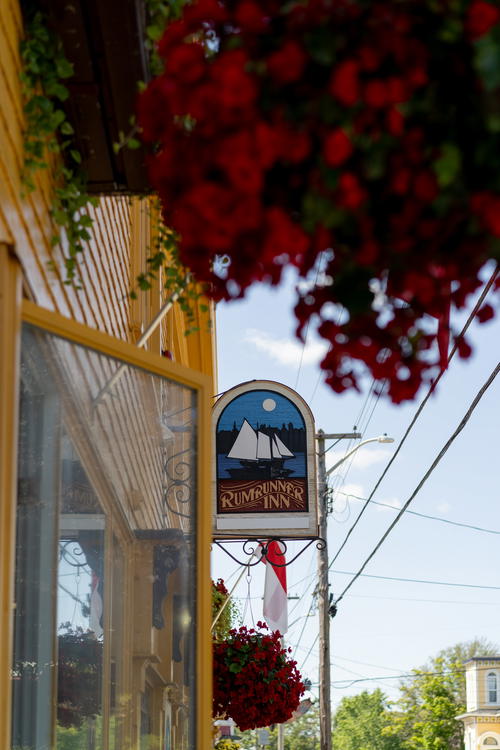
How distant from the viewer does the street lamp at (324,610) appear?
55.7 ft

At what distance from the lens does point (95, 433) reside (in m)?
4.17

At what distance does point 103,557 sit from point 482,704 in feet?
187

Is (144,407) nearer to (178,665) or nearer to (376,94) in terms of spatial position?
(178,665)

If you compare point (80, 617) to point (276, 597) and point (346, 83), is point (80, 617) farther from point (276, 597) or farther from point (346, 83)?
point (276, 597)

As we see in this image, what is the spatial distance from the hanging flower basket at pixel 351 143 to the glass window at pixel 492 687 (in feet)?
195

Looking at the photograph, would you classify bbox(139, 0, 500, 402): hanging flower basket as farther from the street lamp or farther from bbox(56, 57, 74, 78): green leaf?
the street lamp

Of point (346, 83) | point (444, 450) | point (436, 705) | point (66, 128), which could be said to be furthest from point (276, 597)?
point (436, 705)

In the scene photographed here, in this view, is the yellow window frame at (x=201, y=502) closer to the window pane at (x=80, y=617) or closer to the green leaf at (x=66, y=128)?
the window pane at (x=80, y=617)

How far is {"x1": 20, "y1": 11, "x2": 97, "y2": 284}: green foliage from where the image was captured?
354cm

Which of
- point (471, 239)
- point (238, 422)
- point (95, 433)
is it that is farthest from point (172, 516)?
point (238, 422)

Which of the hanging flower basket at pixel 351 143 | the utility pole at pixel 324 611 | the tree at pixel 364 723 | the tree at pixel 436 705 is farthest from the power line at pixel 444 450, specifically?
the tree at pixel 364 723

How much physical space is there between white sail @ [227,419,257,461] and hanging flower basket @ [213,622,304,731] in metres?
1.63

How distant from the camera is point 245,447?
944 centimetres

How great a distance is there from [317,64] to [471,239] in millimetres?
465
